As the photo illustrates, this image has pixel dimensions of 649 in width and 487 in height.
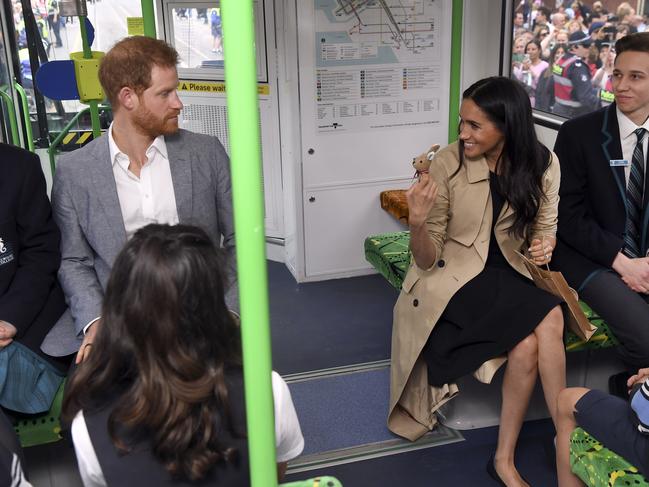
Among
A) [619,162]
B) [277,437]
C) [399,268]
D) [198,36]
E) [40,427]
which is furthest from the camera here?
[198,36]

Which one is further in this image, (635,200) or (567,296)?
(635,200)

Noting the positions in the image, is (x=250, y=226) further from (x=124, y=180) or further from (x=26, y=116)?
(x=26, y=116)

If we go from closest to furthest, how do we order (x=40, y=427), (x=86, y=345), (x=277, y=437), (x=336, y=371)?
(x=277, y=437), (x=86, y=345), (x=40, y=427), (x=336, y=371)

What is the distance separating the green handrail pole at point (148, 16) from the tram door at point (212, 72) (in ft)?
6.39

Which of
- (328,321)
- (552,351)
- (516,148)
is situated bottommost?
(328,321)

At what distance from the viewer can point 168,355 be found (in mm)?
1488

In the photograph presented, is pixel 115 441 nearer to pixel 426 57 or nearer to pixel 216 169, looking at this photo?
pixel 216 169

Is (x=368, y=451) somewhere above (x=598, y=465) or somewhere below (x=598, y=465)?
below

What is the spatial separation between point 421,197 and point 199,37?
9.88 ft

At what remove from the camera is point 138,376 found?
1.52 m

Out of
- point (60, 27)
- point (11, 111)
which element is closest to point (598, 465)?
point (11, 111)

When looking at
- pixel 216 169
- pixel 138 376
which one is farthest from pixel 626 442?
pixel 216 169

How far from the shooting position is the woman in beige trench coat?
2.92m

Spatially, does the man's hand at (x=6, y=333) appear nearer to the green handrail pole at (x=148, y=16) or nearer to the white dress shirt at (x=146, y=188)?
the white dress shirt at (x=146, y=188)
